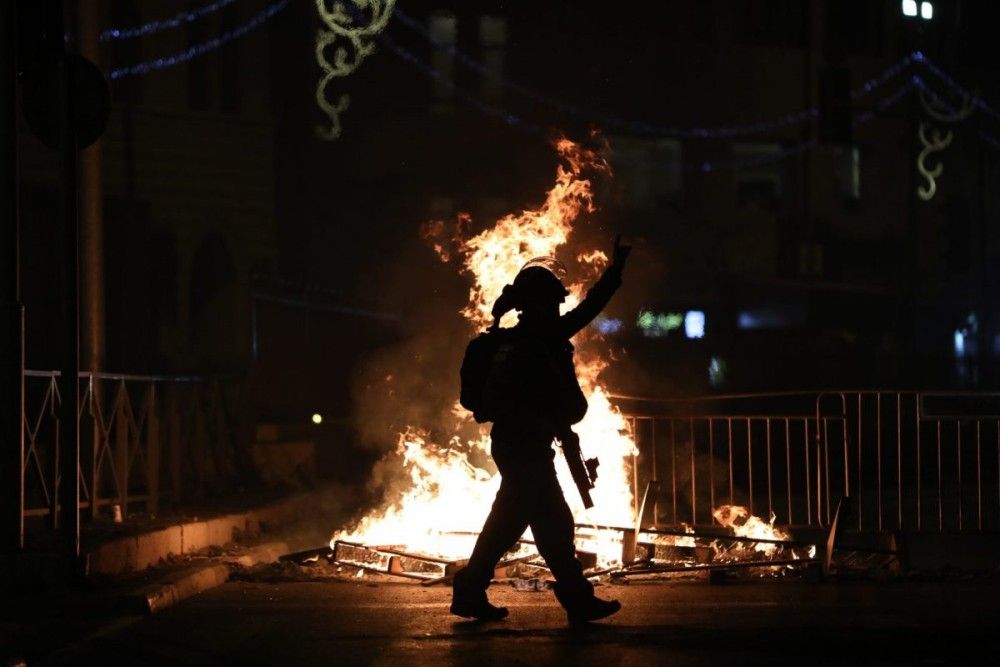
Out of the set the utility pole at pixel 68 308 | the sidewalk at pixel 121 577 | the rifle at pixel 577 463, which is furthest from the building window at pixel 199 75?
the rifle at pixel 577 463

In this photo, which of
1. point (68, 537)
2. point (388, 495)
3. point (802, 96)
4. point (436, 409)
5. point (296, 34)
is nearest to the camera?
point (68, 537)

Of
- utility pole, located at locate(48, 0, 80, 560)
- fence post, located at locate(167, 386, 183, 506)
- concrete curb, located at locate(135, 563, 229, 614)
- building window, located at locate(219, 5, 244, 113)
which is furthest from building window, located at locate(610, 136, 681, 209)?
utility pole, located at locate(48, 0, 80, 560)

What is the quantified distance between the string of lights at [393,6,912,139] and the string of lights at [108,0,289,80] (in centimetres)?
341

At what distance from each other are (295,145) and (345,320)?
4.50 metres

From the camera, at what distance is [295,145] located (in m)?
27.2

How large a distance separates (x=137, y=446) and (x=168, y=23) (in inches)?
526

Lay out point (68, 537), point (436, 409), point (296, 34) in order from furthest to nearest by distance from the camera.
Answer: point (296, 34) < point (436, 409) < point (68, 537)

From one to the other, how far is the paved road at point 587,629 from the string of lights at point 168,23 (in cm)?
1550

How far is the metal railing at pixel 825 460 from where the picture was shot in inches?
407

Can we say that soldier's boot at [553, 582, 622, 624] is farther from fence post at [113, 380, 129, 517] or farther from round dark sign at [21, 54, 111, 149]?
fence post at [113, 380, 129, 517]

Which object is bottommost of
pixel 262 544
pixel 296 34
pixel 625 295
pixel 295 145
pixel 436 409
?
pixel 262 544

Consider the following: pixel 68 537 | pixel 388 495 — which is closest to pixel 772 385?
pixel 388 495

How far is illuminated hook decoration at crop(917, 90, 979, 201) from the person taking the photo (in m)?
36.2

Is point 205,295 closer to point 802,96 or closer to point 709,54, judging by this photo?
point 709,54
